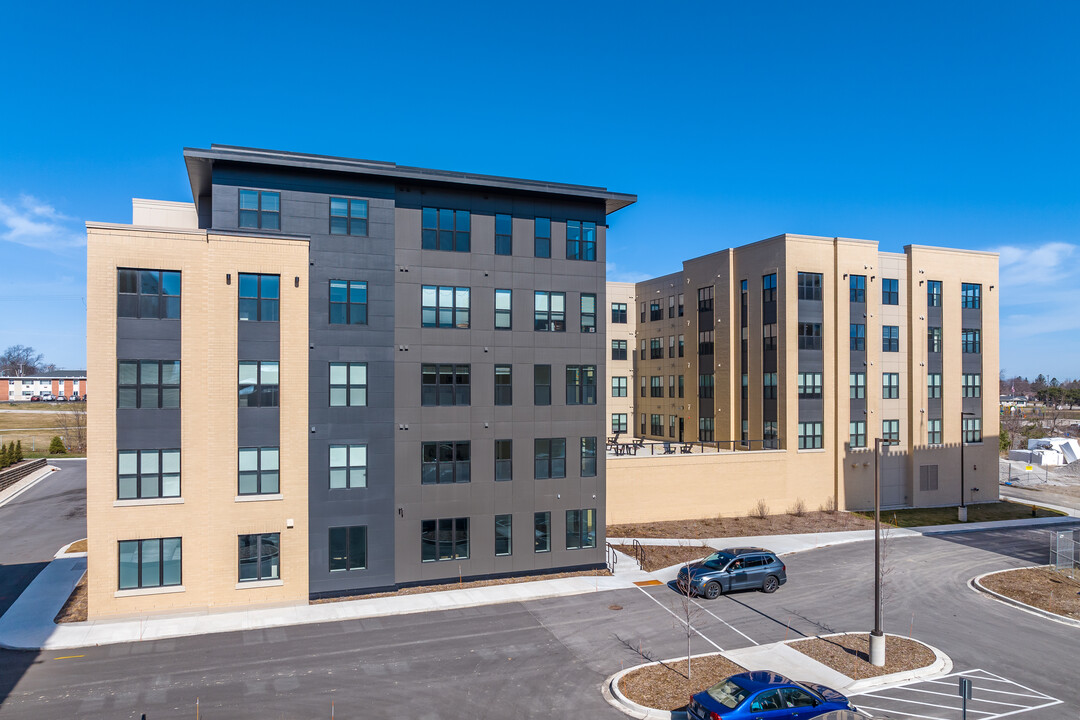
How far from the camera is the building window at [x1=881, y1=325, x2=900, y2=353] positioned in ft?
155

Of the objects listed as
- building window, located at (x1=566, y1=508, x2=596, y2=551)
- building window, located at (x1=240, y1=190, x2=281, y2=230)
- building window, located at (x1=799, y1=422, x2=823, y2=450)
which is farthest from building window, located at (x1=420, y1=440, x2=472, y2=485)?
building window, located at (x1=799, y1=422, x2=823, y2=450)

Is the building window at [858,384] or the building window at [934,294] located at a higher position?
the building window at [934,294]

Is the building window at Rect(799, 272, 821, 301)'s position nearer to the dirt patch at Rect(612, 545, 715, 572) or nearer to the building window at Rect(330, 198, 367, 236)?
the dirt patch at Rect(612, 545, 715, 572)

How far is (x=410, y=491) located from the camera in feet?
88.7

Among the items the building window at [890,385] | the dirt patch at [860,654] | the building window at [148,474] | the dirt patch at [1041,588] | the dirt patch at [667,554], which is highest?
the building window at [890,385]

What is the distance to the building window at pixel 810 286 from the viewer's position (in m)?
44.3

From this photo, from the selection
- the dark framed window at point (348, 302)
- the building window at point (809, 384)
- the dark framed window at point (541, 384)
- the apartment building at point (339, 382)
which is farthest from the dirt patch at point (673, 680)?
the building window at point (809, 384)

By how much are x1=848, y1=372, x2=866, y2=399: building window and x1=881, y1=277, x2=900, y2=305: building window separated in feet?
18.8

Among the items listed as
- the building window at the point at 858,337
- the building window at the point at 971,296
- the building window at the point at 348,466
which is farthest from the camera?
the building window at the point at 971,296

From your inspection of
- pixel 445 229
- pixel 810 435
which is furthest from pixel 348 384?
pixel 810 435

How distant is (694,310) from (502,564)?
30905mm

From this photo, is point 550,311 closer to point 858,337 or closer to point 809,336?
point 809,336

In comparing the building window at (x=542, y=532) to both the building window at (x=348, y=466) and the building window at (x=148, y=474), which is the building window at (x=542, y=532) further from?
the building window at (x=148, y=474)

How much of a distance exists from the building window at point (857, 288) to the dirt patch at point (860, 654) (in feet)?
95.6
